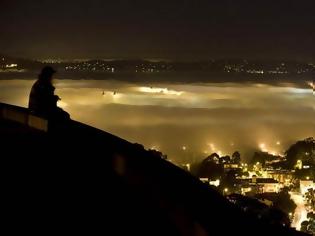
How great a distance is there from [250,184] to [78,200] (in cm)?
1837

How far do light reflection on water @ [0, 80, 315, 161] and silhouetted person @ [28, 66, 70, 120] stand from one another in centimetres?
2564

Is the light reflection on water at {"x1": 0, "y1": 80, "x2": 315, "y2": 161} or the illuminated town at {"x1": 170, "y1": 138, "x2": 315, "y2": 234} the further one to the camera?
the light reflection on water at {"x1": 0, "y1": 80, "x2": 315, "y2": 161}

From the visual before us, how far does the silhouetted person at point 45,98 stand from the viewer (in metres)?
6.52

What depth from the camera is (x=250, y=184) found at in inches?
875

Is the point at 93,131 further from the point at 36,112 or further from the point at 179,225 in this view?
the point at 179,225

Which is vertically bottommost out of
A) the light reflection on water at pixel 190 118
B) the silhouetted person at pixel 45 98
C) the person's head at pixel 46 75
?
the light reflection on water at pixel 190 118

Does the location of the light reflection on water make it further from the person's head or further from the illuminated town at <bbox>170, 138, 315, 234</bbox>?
the person's head

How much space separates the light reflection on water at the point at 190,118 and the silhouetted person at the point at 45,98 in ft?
84.1

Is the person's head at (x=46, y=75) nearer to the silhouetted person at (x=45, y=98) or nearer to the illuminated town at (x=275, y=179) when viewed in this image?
the silhouetted person at (x=45, y=98)

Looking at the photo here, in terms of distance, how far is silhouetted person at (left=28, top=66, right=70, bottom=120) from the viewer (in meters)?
6.52

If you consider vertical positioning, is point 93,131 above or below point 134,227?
above

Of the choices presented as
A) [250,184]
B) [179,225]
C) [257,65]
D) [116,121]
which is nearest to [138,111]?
[116,121]

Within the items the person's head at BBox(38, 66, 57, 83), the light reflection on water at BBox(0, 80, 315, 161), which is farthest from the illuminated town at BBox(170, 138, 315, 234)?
the person's head at BBox(38, 66, 57, 83)

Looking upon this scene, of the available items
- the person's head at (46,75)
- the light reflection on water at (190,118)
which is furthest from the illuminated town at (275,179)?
the person's head at (46,75)
